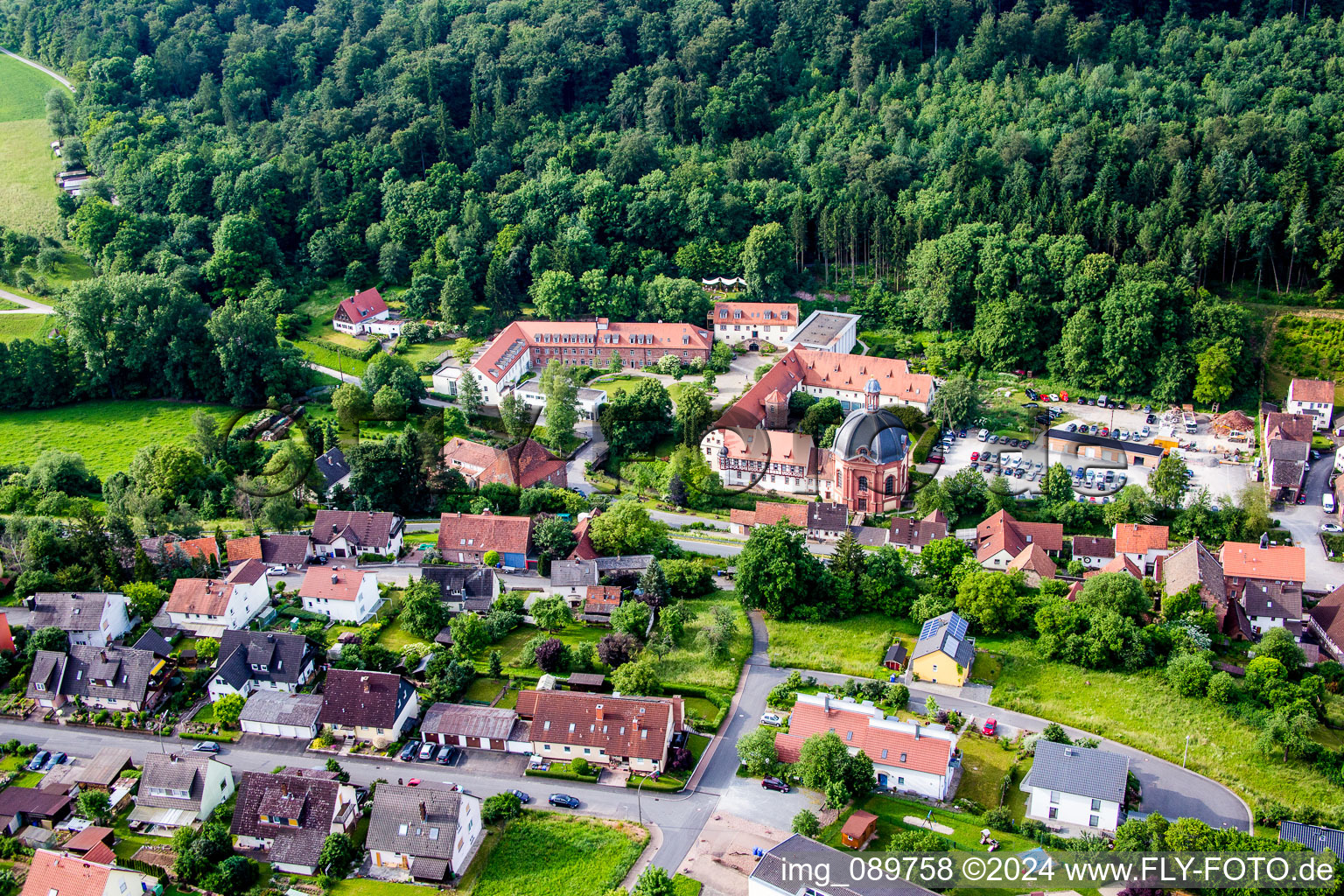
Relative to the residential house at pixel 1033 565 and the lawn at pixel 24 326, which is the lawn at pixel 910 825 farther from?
the lawn at pixel 24 326

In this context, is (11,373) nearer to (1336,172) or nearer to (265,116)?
(265,116)

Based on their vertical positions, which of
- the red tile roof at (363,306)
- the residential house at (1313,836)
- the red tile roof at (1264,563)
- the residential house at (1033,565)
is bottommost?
the residential house at (1313,836)

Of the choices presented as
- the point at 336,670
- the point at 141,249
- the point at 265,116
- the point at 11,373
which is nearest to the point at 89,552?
the point at 336,670

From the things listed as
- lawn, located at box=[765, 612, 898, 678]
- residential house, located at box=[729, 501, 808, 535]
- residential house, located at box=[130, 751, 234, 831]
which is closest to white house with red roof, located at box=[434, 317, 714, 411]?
residential house, located at box=[729, 501, 808, 535]

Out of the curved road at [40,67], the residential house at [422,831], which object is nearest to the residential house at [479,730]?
the residential house at [422,831]

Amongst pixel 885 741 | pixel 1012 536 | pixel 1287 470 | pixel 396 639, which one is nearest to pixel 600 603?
pixel 396 639

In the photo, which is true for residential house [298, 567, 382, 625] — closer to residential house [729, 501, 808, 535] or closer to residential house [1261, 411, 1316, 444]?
residential house [729, 501, 808, 535]
